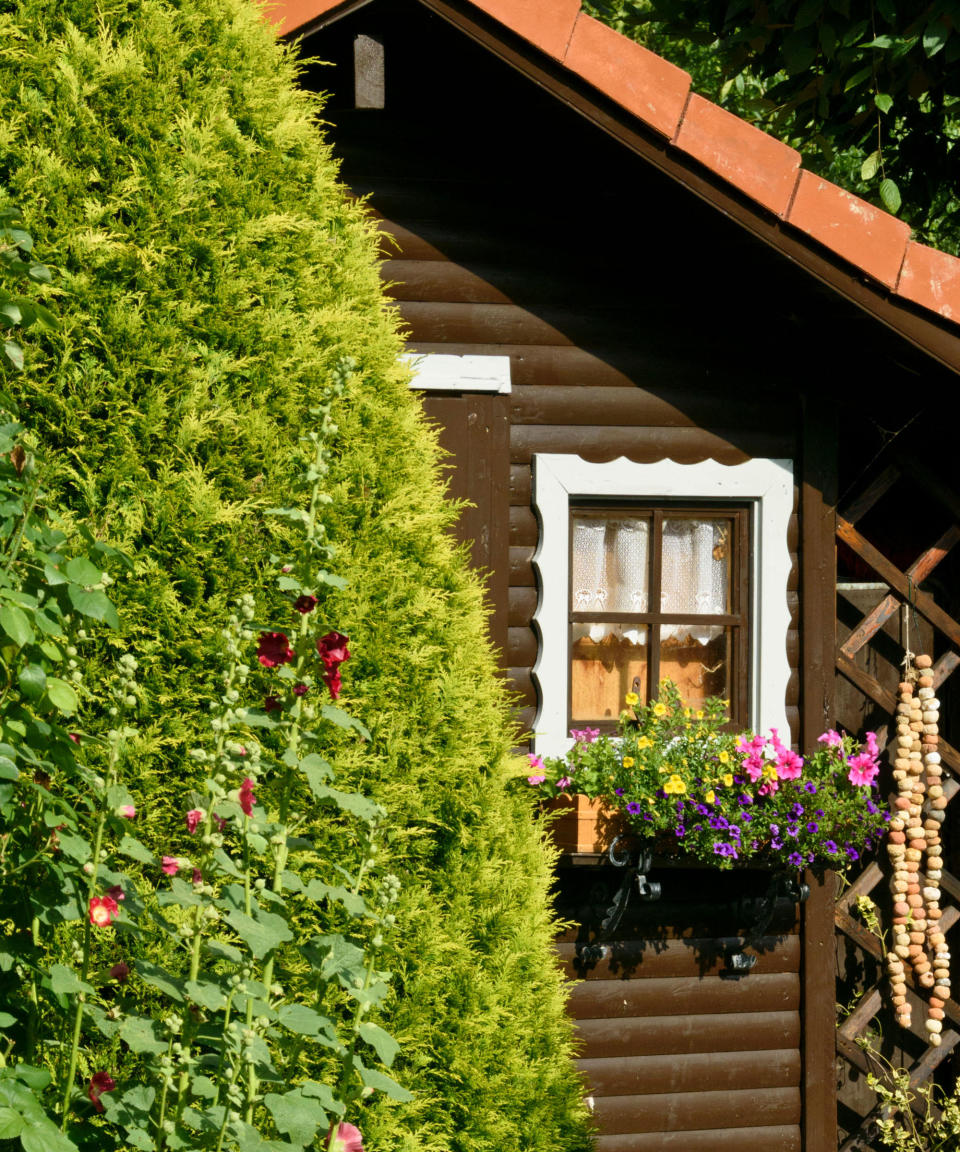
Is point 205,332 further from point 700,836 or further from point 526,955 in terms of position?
point 700,836

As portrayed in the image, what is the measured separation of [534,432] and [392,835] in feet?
7.73

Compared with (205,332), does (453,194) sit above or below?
above

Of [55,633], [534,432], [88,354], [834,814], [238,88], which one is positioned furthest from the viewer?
[534,432]

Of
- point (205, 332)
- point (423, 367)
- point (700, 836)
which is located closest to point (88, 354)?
point (205, 332)

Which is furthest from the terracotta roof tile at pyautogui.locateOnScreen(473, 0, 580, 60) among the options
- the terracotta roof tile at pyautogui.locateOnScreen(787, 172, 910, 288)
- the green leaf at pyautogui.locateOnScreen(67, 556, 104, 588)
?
the green leaf at pyautogui.locateOnScreen(67, 556, 104, 588)

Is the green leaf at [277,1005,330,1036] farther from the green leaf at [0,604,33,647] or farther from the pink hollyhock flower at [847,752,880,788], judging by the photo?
the pink hollyhock flower at [847,752,880,788]

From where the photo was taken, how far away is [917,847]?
4562mm

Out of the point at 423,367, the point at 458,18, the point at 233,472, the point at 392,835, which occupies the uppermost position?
the point at 458,18

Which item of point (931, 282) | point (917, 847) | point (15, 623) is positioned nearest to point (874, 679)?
point (917, 847)

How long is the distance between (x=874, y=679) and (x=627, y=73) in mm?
2633

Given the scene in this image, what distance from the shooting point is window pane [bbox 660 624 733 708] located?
4676 mm

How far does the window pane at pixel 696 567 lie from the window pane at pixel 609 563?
0.09 meters

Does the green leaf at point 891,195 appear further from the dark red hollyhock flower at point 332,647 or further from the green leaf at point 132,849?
the green leaf at point 132,849

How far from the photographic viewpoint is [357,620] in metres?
2.56
